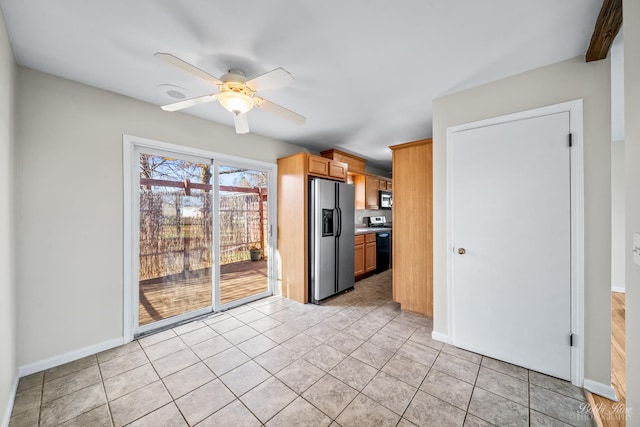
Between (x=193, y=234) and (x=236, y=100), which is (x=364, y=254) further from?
(x=236, y=100)

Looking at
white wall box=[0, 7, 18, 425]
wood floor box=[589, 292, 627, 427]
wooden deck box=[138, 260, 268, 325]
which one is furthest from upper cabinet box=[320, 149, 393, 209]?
wood floor box=[589, 292, 627, 427]

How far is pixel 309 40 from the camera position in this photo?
1.71 metres

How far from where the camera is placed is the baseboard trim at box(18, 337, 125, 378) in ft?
6.50

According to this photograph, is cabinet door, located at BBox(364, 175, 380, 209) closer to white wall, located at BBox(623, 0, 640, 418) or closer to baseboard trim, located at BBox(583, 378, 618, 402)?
baseboard trim, located at BBox(583, 378, 618, 402)

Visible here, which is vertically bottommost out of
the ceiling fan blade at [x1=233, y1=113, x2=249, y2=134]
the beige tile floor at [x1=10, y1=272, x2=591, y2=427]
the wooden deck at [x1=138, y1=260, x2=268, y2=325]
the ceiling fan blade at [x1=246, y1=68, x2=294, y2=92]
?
the beige tile floor at [x1=10, y1=272, x2=591, y2=427]

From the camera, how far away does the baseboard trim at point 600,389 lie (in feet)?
5.60

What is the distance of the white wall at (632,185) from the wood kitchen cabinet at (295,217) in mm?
2969

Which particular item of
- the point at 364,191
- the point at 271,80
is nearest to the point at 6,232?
the point at 271,80

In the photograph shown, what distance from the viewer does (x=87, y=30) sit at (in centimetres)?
160

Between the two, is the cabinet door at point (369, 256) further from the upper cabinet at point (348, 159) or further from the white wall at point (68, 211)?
the white wall at point (68, 211)

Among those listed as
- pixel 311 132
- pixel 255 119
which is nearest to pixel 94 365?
pixel 255 119

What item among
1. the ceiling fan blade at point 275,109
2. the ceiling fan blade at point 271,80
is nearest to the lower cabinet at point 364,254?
the ceiling fan blade at point 275,109

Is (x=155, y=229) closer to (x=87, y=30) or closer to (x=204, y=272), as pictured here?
(x=204, y=272)

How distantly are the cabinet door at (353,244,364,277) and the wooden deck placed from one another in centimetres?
165
